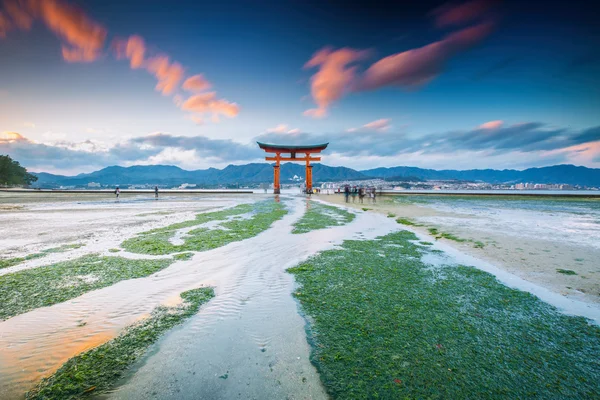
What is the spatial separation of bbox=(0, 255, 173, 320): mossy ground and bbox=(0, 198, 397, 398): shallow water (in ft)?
1.06

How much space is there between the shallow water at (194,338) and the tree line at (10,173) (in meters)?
94.4

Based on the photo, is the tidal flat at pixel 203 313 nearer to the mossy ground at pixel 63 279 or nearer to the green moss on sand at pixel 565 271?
the mossy ground at pixel 63 279

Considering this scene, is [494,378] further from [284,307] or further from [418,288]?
[284,307]

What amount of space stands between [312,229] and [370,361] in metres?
9.19

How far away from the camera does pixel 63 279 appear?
5352 millimetres

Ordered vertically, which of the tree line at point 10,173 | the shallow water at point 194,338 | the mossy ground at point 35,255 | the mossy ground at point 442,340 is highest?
the tree line at point 10,173

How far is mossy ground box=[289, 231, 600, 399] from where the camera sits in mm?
2453

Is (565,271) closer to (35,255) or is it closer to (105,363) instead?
(105,363)

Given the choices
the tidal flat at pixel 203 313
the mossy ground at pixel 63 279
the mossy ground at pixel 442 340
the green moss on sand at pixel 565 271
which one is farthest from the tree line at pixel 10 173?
the green moss on sand at pixel 565 271

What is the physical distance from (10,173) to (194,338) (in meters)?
98.7

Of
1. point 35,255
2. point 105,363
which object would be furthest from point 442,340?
point 35,255

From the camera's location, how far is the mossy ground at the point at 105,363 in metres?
2.43

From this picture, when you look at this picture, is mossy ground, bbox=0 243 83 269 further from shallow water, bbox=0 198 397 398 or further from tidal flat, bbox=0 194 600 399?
shallow water, bbox=0 198 397 398

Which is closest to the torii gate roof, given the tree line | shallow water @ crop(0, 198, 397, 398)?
shallow water @ crop(0, 198, 397, 398)
